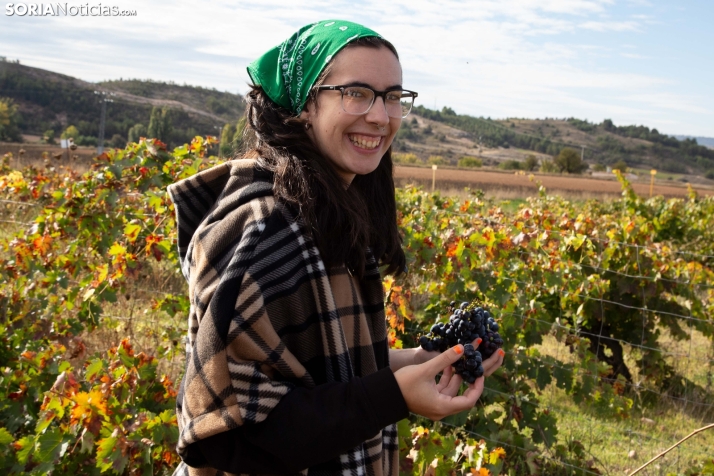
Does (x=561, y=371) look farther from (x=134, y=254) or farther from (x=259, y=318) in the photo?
(x=259, y=318)

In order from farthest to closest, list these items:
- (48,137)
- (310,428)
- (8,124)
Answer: (8,124) < (48,137) < (310,428)

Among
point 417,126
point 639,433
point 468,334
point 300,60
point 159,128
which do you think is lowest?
point 639,433

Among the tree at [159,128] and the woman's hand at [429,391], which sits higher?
the tree at [159,128]

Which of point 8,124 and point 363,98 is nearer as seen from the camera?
point 363,98

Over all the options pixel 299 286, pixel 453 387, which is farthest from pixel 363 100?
pixel 453 387

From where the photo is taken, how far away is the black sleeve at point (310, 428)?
1.28 metres

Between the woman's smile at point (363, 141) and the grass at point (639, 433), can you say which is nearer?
the woman's smile at point (363, 141)

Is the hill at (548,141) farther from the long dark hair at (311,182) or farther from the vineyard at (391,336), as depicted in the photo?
the long dark hair at (311,182)

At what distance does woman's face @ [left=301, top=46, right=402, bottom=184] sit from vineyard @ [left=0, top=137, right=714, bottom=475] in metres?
1.33

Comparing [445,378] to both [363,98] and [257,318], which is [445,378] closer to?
[257,318]

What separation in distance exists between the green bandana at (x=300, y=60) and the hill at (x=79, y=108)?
149 ft

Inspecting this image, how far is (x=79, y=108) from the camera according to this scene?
55.4 meters

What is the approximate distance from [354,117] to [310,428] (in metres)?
0.69

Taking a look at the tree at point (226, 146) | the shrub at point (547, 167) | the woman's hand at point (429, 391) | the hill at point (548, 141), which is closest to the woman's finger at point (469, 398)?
the woman's hand at point (429, 391)
